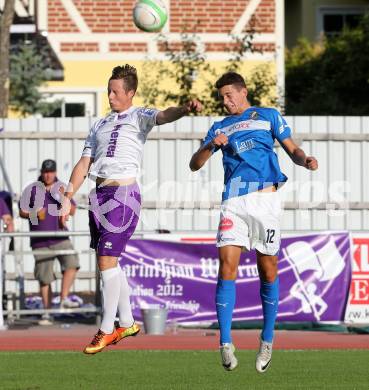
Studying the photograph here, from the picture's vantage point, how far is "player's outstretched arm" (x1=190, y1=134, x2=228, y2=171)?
10297 millimetres

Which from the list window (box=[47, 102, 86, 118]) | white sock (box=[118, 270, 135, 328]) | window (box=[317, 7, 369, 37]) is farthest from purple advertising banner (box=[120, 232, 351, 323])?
window (box=[317, 7, 369, 37])

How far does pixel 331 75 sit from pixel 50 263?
58.5 feet

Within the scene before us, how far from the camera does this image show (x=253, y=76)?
23.8 metres

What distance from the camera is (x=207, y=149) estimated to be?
10469mm

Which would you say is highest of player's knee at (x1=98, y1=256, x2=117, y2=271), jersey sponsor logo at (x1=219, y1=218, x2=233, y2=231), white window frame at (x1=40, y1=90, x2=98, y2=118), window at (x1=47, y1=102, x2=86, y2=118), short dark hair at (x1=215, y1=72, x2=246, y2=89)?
white window frame at (x1=40, y1=90, x2=98, y2=118)

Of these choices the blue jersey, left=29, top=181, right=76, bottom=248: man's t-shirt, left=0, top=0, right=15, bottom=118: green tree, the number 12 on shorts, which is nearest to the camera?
the blue jersey

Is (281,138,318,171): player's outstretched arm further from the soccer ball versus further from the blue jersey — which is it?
the soccer ball

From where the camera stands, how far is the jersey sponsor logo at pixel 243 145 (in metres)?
10.6

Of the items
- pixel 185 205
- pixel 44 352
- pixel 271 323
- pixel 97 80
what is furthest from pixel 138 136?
pixel 97 80

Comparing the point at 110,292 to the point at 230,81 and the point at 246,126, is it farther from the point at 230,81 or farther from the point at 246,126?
the point at 230,81

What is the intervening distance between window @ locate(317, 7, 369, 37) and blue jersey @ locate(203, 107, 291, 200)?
86.4 feet

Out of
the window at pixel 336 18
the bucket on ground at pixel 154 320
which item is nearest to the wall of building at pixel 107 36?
the window at pixel 336 18

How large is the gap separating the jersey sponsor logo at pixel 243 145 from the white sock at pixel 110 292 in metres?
1.45

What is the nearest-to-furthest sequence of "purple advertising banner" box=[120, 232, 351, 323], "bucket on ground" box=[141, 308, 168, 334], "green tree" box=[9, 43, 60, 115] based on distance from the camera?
"bucket on ground" box=[141, 308, 168, 334] → "purple advertising banner" box=[120, 232, 351, 323] → "green tree" box=[9, 43, 60, 115]
